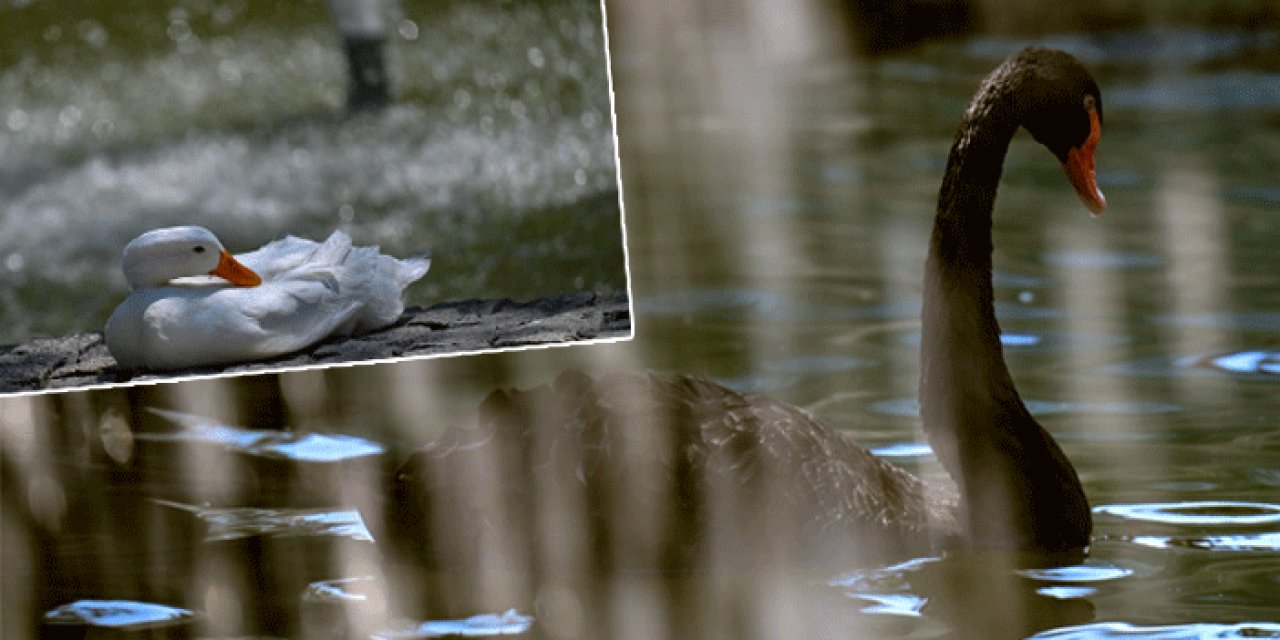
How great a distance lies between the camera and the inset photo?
9.21 feet

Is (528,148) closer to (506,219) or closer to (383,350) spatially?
(506,219)

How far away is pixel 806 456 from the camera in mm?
3018

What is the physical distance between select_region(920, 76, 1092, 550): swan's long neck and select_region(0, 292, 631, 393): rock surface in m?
0.51

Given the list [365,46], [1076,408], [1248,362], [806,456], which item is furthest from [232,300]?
[1248,362]

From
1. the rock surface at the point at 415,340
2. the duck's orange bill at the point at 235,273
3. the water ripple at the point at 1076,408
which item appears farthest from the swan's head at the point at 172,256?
the water ripple at the point at 1076,408

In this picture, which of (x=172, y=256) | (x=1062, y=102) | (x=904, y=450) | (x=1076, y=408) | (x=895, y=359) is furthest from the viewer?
(x=895, y=359)

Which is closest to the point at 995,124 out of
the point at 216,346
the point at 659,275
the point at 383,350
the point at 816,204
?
the point at 383,350

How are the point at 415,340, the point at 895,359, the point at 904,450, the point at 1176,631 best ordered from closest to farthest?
the point at 1176,631 → the point at 415,340 → the point at 904,450 → the point at 895,359

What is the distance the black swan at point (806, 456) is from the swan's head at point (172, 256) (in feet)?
1.52

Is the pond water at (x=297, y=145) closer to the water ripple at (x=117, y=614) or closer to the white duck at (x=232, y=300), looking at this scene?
the white duck at (x=232, y=300)

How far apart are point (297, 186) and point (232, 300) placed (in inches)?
15.7

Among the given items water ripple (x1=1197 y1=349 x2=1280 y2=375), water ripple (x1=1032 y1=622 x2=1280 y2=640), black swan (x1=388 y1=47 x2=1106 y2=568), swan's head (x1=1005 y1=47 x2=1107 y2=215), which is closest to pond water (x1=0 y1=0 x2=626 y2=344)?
black swan (x1=388 y1=47 x2=1106 y2=568)

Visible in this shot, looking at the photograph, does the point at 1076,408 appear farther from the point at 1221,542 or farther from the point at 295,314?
the point at 295,314

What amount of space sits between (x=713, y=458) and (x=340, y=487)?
74cm
